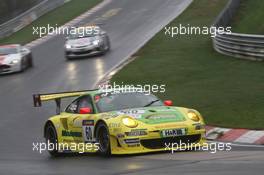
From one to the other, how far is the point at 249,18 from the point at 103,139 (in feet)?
83.7

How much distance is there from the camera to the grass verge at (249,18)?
34.2 m

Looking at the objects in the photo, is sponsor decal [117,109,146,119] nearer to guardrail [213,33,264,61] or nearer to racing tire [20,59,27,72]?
guardrail [213,33,264,61]

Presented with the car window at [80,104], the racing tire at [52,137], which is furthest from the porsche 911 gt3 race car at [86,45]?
the car window at [80,104]

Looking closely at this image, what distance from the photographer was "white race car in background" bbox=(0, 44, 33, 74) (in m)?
32.3

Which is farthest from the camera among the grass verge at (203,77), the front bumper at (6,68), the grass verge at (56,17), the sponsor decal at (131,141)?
the grass verge at (56,17)

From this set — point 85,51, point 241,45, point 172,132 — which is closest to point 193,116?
point 172,132

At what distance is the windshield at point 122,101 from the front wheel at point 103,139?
51 centimetres

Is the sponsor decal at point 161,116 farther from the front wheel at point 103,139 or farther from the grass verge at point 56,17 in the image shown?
the grass verge at point 56,17

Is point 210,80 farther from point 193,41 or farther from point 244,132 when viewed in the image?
point 193,41

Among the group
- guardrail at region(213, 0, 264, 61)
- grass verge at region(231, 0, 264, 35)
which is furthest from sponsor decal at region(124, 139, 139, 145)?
grass verge at region(231, 0, 264, 35)

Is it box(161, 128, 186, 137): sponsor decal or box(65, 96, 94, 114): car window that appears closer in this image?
box(161, 128, 186, 137): sponsor decal

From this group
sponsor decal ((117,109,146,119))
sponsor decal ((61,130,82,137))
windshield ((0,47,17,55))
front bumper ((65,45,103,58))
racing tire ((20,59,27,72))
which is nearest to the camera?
sponsor decal ((117,109,146,119))

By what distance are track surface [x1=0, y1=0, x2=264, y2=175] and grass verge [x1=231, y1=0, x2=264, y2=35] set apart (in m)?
4.76
